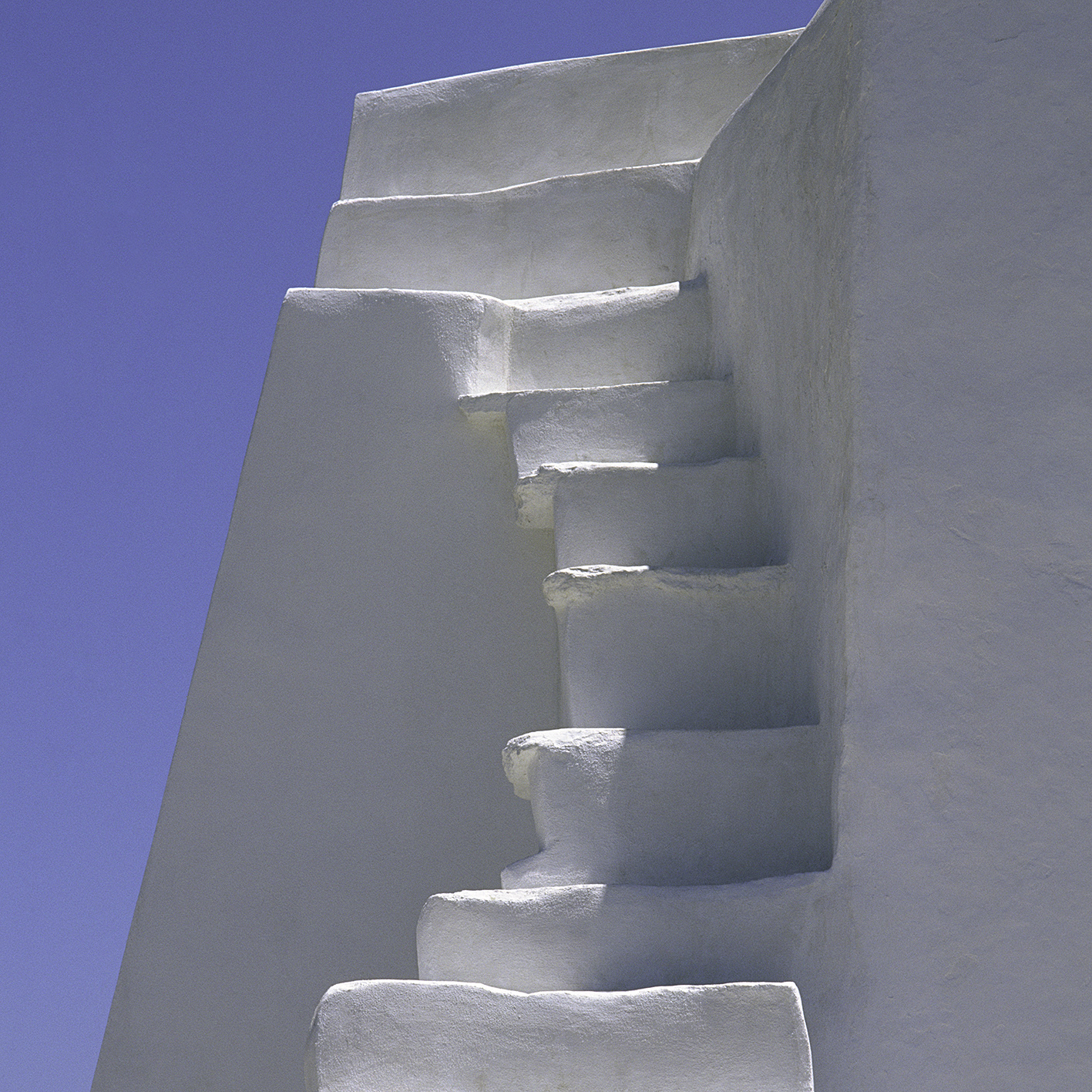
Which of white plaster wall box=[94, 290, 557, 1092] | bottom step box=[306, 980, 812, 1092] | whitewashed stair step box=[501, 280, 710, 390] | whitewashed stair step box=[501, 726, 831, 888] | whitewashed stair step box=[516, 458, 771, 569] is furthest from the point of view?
whitewashed stair step box=[501, 280, 710, 390]

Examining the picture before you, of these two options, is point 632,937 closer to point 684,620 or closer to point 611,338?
point 684,620

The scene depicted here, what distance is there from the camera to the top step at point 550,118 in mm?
3516

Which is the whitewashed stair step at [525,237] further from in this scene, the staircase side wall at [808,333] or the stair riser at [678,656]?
the stair riser at [678,656]

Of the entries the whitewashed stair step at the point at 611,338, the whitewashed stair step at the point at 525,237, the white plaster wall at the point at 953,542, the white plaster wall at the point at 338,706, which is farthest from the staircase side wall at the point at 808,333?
the white plaster wall at the point at 338,706

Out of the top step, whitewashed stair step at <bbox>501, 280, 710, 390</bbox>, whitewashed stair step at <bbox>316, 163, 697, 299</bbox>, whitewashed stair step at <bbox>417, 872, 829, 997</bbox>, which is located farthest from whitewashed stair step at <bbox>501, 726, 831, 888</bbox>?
the top step

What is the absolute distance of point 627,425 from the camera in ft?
9.38

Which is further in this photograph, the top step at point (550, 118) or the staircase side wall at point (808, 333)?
the top step at point (550, 118)

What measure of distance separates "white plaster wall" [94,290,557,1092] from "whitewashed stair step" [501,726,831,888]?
0.65 meters

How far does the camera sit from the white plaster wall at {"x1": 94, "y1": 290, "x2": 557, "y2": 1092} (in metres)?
2.80

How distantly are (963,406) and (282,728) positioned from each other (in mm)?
1502

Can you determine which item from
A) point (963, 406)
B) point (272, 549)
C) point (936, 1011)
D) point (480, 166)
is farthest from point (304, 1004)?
point (480, 166)

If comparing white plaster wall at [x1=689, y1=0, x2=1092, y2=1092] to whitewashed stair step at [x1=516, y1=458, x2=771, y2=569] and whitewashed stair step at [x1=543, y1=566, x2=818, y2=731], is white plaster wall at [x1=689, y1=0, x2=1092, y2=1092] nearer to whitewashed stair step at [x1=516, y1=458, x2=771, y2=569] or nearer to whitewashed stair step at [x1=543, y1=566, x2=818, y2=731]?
whitewashed stair step at [x1=543, y1=566, x2=818, y2=731]

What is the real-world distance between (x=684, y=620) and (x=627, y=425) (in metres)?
0.56

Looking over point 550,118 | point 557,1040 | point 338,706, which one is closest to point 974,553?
point 557,1040
